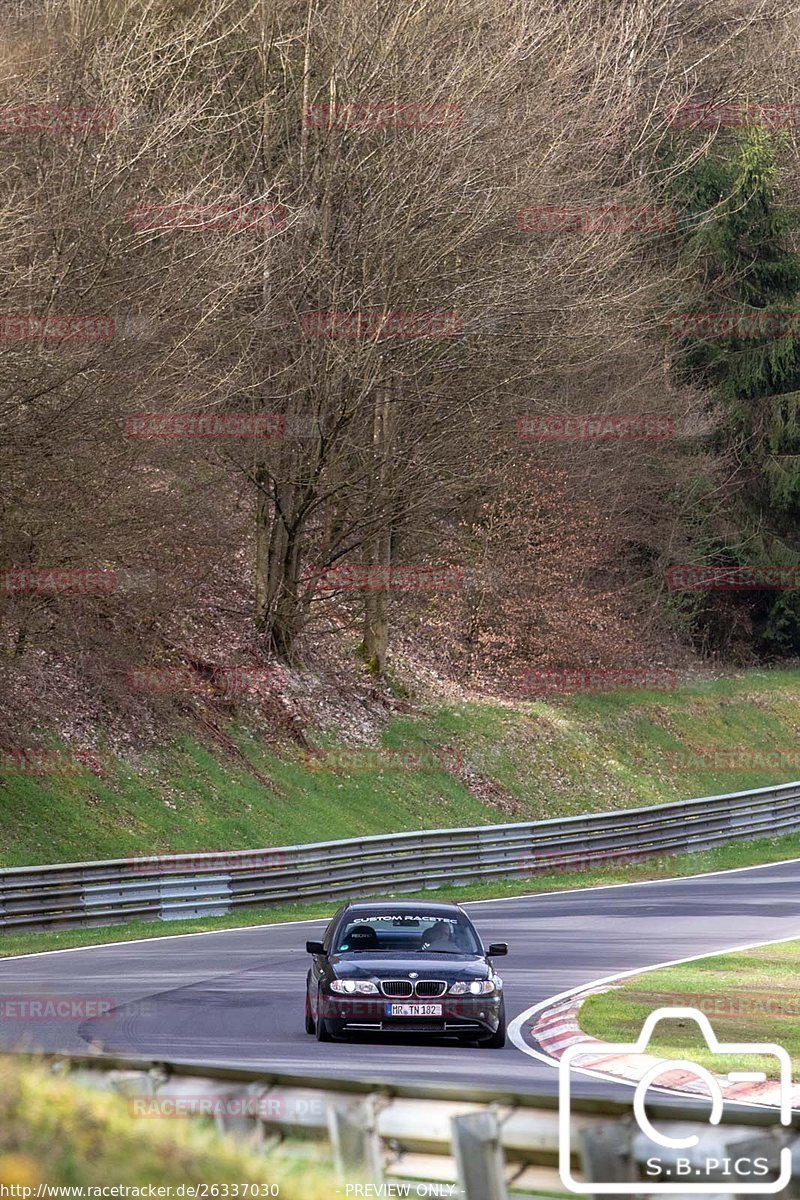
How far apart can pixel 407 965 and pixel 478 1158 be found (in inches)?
429

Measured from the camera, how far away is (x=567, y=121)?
3912 cm

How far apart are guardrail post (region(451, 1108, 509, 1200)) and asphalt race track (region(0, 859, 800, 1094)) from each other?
3730mm

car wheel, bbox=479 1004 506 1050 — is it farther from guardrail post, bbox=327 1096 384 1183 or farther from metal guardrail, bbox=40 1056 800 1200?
guardrail post, bbox=327 1096 384 1183

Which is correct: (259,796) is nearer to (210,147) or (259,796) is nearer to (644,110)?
(210,147)

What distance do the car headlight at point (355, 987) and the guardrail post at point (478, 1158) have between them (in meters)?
10.6

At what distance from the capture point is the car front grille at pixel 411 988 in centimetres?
1420

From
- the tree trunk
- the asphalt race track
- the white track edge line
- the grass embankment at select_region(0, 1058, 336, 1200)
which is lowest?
the white track edge line

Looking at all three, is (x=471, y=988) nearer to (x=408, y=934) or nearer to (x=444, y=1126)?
(x=408, y=934)

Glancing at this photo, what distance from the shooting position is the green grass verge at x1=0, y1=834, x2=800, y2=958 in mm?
22781

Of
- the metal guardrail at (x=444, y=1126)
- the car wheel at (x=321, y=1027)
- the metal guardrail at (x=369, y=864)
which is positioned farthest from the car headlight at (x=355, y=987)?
the metal guardrail at (x=369, y=864)

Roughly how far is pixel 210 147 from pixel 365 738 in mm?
13494

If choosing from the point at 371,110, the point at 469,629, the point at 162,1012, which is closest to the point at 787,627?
the point at 469,629

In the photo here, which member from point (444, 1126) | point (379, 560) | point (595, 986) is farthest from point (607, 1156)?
point (379, 560)

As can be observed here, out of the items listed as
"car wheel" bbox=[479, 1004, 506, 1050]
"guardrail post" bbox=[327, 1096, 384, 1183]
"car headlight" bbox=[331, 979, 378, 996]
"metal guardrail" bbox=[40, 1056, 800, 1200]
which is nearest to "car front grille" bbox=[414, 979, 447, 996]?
"car headlight" bbox=[331, 979, 378, 996]
